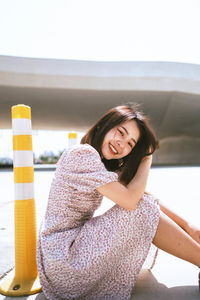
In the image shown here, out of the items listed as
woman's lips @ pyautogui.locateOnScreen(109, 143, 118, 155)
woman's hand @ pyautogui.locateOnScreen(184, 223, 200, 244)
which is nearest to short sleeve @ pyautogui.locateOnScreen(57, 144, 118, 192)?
woman's lips @ pyautogui.locateOnScreen(109, 143, 118, 155)

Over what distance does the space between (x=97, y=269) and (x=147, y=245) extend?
305 mm

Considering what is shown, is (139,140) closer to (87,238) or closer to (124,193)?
(124,193)

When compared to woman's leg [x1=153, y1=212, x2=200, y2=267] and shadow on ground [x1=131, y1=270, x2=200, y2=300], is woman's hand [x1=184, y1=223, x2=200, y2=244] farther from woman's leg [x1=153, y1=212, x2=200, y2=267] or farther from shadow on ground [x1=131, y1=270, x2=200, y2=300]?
shadow on ground [x1=131, y1=270, x2=200, y2=300]

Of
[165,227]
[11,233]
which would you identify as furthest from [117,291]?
[11,233]

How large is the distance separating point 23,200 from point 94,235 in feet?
1.94

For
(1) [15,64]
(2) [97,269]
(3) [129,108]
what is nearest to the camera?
(2) [97,269]

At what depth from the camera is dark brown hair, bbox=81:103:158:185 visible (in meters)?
1.75

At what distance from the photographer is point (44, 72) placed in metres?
14.7

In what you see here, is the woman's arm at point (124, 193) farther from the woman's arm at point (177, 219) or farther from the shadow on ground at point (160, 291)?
the shadow on ground at point (160, 291)

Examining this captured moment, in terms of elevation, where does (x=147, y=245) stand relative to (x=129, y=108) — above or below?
below

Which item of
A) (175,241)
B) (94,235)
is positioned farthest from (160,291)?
(94,235)

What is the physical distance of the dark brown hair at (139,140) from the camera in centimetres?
175

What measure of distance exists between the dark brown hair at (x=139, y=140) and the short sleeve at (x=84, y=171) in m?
0.32

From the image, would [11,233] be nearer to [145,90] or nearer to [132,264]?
[132,264]
